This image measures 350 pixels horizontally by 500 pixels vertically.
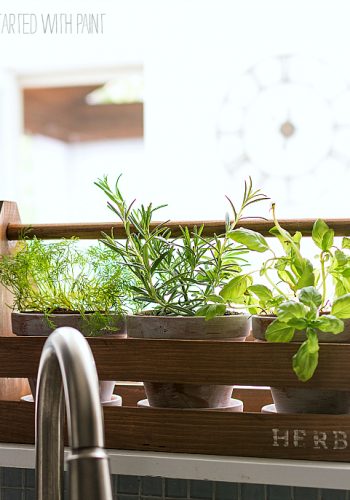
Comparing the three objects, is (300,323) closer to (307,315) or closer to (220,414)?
(307,315)

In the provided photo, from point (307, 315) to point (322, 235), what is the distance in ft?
0.36

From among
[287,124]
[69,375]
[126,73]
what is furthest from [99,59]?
[69,375]

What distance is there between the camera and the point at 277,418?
0.90 meters

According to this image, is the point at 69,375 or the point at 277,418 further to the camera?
the point at 277,418

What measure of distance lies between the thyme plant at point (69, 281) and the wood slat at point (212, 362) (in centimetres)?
6

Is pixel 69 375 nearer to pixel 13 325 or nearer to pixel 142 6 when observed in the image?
pixel 13 325

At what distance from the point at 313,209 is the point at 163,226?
328 cm

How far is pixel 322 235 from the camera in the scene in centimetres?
94

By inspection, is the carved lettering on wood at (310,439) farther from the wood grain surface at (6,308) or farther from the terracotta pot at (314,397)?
the wood grain surface at (6,308)

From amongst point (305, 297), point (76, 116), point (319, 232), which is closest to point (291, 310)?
point (305, 297)

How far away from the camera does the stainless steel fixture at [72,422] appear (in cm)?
59

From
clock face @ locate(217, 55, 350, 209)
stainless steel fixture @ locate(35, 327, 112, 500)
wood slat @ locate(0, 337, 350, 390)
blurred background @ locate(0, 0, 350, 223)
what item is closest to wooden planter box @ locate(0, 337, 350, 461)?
wood slat @ locate(0, 337, 350, 390)

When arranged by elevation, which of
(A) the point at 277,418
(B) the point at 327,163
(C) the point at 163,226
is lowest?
(A) the point at 277,418

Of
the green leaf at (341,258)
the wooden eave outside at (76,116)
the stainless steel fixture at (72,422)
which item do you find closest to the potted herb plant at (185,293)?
the green leaf at (341,258)
